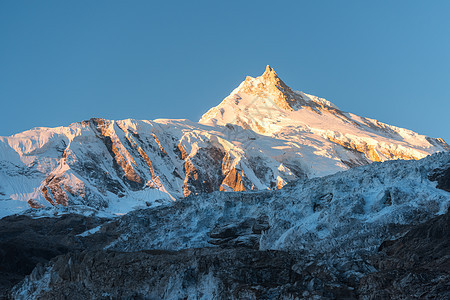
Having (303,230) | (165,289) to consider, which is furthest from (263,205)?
(165,289)

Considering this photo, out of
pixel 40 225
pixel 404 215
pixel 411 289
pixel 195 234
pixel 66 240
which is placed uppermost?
pixel 40 225

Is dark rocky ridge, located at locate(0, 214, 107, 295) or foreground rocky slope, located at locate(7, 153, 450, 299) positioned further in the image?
dark rocky ridge, located at locate(0, 214, 107, 295)

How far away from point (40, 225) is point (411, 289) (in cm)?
12216

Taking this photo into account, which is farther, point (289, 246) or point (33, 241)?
point (33, 241)

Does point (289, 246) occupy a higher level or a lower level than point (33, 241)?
lower

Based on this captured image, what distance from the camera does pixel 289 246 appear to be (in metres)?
78.2

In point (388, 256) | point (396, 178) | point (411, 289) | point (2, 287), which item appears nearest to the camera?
point (411, 289)

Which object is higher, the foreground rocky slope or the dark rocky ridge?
the dark rocky ridge

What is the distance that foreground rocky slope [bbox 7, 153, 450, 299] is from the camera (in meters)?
51.8

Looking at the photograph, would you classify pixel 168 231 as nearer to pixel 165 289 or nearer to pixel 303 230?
pixel 303 230

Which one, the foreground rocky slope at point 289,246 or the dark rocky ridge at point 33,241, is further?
the dark rocky ridge at point 33,241

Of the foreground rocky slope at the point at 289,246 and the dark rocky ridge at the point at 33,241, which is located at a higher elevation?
the dark rocky ridge at the point at 33,241

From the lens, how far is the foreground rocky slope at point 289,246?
2039 inches

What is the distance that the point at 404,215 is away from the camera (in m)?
74.1
